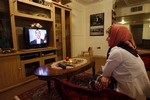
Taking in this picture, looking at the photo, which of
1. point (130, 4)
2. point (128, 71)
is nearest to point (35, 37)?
point (128, 71)

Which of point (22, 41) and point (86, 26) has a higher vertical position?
point (86, 26)

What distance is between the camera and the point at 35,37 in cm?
279

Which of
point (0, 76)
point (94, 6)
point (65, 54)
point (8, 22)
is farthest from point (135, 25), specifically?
point (0, 76)

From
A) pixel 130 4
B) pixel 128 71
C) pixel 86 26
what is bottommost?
pixel 128 71

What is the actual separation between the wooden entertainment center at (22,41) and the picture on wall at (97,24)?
168 cm

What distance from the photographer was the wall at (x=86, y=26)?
4.63 meters

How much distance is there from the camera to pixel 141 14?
5.52 m

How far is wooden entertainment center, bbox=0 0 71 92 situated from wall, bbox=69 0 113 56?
1004 mm

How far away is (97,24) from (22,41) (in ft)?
11.3

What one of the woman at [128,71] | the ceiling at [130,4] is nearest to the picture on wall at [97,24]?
the ceiling at [130,4]

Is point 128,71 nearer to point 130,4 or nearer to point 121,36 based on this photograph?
point 121,36

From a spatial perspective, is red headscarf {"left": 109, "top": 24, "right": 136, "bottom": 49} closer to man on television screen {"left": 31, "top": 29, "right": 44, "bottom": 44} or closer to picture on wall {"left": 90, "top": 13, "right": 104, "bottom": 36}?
man on television screen {"left": 31, "top": 29, "right": 44, "bottom": 44}

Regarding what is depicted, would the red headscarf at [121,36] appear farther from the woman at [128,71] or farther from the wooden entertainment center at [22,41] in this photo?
the wooden entertainment center at [22,41]

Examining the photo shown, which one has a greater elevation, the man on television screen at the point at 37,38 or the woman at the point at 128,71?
the man on television screen at the point at 37,38
